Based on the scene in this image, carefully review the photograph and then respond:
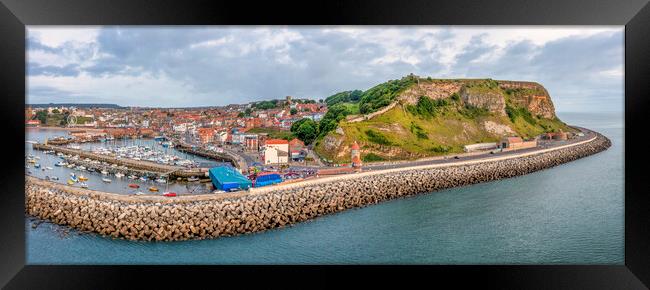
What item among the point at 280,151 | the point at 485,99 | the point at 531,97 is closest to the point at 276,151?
the point at 280,151

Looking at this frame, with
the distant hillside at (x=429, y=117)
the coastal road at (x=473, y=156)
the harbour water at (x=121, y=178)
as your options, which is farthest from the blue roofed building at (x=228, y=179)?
the coastal road at (x=473, y=156)

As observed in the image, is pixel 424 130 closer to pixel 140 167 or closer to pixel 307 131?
pixel 307 131

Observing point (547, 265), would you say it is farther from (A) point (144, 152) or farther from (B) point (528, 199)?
(A) point (144, 152)

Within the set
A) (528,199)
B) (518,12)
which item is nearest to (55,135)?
(518,12)

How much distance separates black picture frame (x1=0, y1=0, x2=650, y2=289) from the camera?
416cm

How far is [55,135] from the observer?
6.06m

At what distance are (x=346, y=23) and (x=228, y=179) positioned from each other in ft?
10.8

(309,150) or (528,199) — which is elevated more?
(309,150)

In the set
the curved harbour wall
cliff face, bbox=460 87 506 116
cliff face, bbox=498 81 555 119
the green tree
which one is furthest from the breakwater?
cliff face, bbox=460 87 506 116

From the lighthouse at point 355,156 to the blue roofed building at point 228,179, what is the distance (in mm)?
2147

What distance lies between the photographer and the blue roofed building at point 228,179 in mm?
6473

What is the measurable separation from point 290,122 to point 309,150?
0.69 metres

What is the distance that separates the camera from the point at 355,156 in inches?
318
